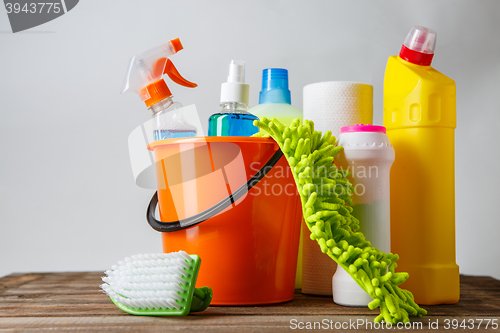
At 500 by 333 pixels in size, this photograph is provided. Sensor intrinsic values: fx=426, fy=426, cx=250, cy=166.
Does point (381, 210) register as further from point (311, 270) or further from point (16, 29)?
point (16, 29)

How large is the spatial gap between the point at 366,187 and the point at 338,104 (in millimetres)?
140

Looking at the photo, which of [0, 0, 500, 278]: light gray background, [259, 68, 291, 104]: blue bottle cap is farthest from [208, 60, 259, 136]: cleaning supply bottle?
[0, 0, 500, 278]: light gray background

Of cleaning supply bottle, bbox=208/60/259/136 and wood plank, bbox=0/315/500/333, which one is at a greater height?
cleaning supply bottle, bbox=208/60/259/136

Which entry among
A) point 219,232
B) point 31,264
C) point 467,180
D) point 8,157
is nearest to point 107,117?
point 8,157

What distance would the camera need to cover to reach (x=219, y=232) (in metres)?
0.52

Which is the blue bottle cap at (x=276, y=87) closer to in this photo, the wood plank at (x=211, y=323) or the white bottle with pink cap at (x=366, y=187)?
the white bottle with pink cap at (x=366, y=187)

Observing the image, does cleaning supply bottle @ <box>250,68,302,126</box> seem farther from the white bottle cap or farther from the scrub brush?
the scrub brush

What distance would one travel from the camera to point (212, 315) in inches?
18.5

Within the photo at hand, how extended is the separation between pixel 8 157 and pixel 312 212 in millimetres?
828

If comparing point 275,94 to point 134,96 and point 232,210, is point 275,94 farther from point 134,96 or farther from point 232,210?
point 134,96

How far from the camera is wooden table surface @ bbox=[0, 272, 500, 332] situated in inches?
16.5

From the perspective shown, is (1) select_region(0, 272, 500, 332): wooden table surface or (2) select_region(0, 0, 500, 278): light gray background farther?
(2) select_region(0, 0, 500, 278): light gray background

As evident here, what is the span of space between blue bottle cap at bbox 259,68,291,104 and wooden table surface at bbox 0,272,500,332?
300 mm

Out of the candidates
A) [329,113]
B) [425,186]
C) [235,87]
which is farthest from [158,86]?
[425,186]
